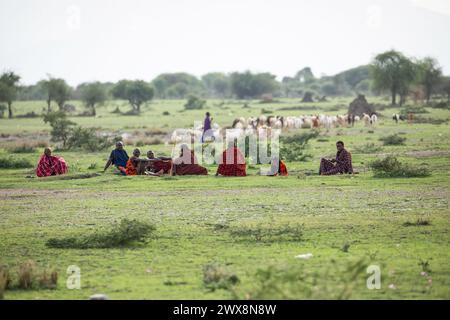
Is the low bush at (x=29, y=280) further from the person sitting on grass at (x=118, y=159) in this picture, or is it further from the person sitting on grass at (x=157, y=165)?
the person sitting on grass at (x=118, y=159)

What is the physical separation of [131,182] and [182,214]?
5.10 meters

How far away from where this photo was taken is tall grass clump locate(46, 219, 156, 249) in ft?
36.0

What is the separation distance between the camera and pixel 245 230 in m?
11.6

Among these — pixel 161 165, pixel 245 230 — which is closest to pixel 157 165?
pixel 161 165

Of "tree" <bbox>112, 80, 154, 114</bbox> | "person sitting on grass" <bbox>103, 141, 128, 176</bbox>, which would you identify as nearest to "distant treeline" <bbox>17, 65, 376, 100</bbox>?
"tree" <bbox>112, 80, 154, 114</bbox>

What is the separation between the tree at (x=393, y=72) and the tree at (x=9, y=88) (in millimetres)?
28593

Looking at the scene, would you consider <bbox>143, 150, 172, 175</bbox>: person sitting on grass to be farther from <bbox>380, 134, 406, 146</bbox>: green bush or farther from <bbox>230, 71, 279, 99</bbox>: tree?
<bbox>230, 71, 279, 99</bbox>: tree

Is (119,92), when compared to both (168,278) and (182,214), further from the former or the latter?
(168,278)

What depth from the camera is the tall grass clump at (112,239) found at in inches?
432

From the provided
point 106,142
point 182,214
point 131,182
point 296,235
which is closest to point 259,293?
point 296,235

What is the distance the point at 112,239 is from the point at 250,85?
90279 millimetres

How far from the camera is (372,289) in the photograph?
8344mm

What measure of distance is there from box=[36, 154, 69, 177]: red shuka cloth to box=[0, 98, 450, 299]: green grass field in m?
0.49

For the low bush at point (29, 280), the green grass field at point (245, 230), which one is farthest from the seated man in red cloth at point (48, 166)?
the low bush at point (29, 280)
